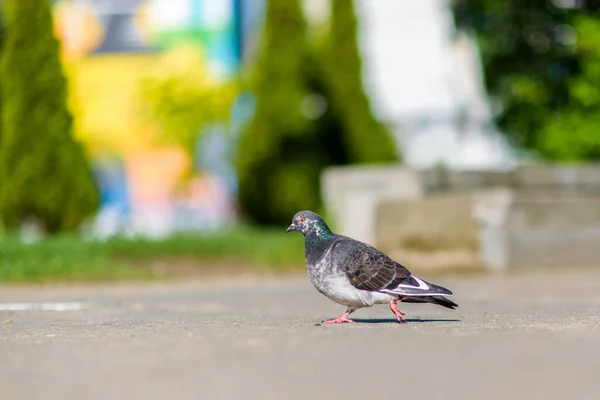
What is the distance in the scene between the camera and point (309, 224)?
9.49 meters

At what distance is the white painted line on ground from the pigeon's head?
13.4 feet

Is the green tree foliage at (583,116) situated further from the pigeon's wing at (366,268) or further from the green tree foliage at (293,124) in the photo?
the pigeon's wing at (366,268)

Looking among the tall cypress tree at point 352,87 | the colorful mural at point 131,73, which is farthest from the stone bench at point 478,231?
the colorful mural at point 131,73

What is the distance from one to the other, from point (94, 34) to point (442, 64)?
16880 mm

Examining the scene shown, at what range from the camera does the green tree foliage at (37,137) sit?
2064 centimetres

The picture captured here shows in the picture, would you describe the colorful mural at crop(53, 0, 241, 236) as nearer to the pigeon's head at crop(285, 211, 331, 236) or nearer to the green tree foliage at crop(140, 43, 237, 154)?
the green tree foliage at crop(140, 43, 237, 154)

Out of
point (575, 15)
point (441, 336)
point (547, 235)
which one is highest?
point (575, 15)

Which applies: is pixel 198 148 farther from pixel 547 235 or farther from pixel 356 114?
pixel 547 235

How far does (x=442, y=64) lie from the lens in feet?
116

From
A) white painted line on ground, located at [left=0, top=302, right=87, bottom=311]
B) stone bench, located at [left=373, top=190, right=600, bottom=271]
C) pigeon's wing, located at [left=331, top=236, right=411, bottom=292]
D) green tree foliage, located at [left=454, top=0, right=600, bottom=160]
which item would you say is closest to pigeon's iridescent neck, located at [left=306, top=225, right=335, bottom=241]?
pigeon's wing, located at [left=331, top=236, right=411, bottom=292]

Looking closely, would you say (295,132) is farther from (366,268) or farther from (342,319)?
(366,268)

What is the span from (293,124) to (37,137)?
6007mm

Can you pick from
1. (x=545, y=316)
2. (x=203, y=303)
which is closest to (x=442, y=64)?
(x=203, y=303)

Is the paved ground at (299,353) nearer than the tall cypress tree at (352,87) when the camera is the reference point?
Yes
